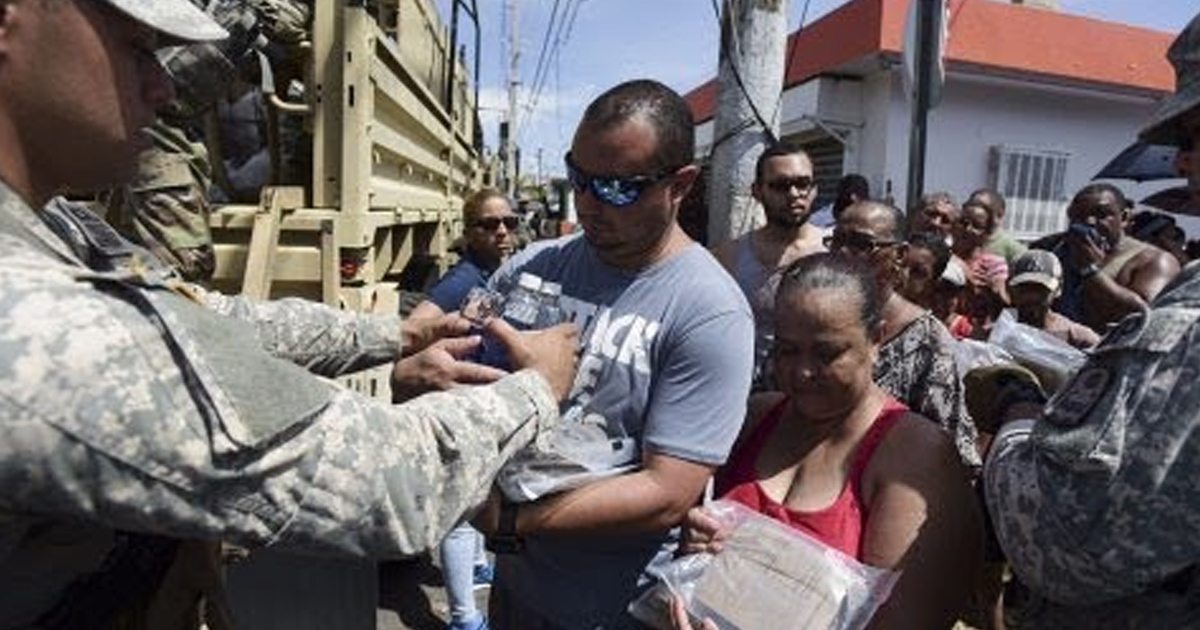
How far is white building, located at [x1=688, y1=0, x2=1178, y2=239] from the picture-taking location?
12.5 metres

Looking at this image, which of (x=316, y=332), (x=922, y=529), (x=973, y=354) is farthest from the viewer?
(x=973, y=354)

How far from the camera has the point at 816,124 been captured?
13070mm

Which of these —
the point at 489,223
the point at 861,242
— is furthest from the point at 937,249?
the point at 489,223

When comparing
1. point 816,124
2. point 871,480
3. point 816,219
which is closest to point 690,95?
point 816,124

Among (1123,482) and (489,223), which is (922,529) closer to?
(1123,482)

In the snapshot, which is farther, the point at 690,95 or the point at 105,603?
the point at 690,95

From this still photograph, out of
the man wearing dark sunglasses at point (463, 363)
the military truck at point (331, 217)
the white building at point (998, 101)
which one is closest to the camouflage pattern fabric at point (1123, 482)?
the man wearing dark sunglasses at point (463, 363)

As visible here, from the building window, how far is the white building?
2 centimetres

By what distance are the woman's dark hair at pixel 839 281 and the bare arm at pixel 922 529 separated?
0.27 m

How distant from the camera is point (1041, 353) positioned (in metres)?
2.03

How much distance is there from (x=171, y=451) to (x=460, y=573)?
272 centimetres

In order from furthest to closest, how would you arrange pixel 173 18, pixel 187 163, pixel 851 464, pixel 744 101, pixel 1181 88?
pixel 744 101 < pixel 187 163 < pixel 851 464 < pixel 1181 88 < pixel 173 18

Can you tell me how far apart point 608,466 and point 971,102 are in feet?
42.2

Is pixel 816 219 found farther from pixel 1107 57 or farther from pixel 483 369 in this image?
pixel 1107 57
